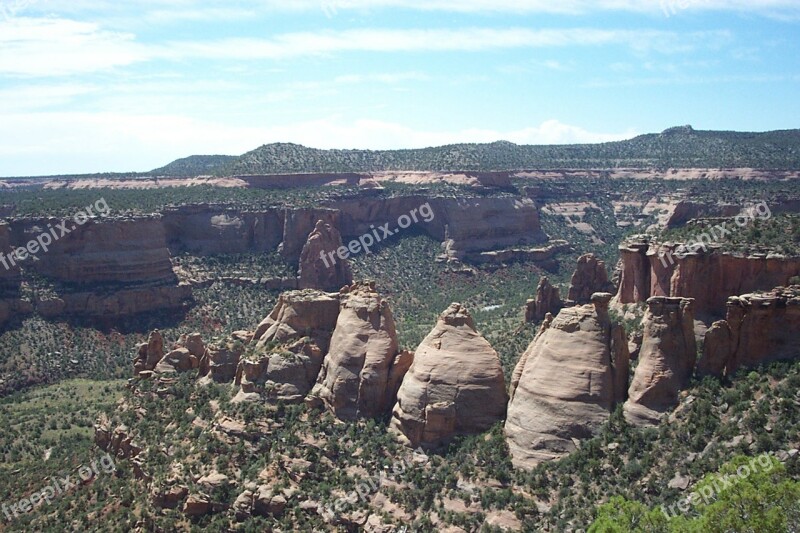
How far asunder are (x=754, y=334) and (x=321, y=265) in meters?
79.4

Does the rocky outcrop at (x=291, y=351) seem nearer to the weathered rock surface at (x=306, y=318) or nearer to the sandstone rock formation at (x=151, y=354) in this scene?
the weathered rock surface at (x=306, y=318)

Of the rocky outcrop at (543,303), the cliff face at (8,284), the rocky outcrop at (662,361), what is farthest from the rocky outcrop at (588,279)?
the cliff face at (8,284)

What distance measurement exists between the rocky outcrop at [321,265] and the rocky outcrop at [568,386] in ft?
232

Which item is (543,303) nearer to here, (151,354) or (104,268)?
(151,354)

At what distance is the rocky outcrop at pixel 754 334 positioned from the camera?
44844mm

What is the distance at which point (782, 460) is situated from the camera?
126 ft

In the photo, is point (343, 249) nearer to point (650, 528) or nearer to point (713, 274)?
point (713, 274)

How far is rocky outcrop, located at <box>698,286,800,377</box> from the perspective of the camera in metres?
44.8

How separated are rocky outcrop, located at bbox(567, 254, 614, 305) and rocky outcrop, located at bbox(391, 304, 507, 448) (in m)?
29.0

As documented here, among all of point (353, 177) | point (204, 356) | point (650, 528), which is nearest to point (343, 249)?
point (353, 177)

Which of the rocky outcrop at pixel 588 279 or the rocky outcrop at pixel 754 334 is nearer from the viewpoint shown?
the rocky outcrop at pixel 754 334

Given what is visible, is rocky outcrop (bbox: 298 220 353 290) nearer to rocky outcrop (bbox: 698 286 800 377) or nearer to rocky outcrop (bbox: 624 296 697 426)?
rocky outcrop (bbox: 624 296 697 426)

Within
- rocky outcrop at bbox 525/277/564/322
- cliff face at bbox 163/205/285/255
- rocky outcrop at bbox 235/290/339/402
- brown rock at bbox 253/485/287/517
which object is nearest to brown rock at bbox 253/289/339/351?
rocky outcrop at bbox 235/290/339/402

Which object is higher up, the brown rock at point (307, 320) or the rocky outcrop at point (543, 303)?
the brown rock at point (307, 320)
